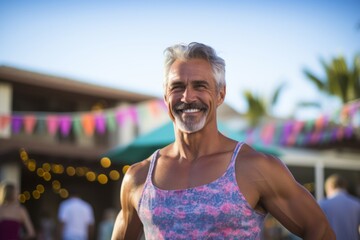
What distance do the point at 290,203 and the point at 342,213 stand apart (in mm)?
4638

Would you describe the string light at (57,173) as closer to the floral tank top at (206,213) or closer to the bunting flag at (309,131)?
the bunting flag at (309,131)

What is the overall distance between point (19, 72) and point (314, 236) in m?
17.6

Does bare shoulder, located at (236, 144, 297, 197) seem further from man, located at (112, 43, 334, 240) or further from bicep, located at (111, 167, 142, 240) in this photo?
bicep, located at (111, 167, 142, 240)

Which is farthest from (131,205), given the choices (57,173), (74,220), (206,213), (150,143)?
(57,173)

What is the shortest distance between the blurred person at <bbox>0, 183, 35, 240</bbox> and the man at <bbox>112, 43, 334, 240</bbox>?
5570 millimetres

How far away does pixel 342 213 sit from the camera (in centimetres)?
664

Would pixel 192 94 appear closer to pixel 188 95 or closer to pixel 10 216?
pixel 188 95

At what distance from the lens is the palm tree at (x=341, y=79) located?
24734 millimetres

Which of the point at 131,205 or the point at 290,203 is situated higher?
the point at 290,203

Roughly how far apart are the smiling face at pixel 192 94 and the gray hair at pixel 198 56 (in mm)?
20

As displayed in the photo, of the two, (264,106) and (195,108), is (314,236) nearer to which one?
(195,108)

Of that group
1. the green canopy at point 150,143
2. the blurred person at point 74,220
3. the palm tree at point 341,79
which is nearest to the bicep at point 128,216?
the green canopy at point 150,143

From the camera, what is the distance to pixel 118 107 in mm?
21547

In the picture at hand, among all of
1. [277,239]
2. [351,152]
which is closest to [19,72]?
[277,239]
